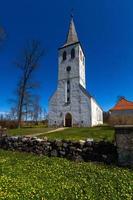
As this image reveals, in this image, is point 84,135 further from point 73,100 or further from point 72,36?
point 72,36

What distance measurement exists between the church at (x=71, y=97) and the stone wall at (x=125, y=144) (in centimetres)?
2636

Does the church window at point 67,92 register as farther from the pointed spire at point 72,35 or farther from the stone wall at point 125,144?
the stone wall at point 125,144

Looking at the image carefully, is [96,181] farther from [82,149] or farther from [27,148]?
[27,148]

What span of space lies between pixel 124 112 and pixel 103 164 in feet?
124

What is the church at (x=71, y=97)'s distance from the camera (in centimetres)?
3519

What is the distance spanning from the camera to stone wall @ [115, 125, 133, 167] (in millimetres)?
7742

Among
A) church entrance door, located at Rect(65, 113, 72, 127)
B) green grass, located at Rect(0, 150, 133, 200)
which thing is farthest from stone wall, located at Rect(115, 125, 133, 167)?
church entrance door, located at Rect(65, 113, 72, 127)

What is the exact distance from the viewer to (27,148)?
1150 centimetres

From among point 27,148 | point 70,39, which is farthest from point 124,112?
point 27,148

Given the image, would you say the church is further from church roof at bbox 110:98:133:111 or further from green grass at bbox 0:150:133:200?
green grass at bbox 0:150:133:200


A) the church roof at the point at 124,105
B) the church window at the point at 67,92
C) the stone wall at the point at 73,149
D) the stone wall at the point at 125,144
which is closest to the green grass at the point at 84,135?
the stone wall at the point at 73,149

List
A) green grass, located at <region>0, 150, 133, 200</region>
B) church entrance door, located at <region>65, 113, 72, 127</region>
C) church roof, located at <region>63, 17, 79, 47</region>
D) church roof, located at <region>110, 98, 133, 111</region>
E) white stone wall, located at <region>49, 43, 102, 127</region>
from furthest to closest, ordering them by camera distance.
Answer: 1. church roof, located at <region>110, 98, 133, 111</region>
2. church roof, located at <region>63, 17, 79, 47</region>
3. church entrance door, located at <region>65, 113, 72, 127</region>
4. white stone wall, located at <region>49, 43, 102, 127</region>
5. green grass, located at <region>0, 150, 133, 200</region>

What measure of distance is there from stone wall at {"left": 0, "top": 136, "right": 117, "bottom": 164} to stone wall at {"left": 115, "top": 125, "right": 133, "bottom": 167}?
1.78 ft

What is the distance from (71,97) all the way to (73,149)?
89.5ft
